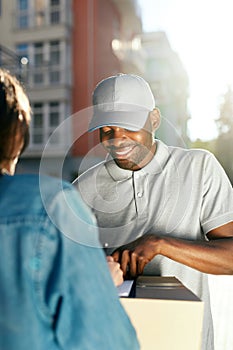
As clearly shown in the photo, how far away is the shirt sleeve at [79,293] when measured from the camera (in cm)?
62

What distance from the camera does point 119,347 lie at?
65 centimetres

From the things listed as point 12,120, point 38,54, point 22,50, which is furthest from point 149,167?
point 22,50

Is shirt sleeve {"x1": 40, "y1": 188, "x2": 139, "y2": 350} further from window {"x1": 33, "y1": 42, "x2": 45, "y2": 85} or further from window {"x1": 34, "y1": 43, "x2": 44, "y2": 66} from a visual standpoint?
window {"x1": 34, "y1": 43, "x2": 44, "y2": 66}

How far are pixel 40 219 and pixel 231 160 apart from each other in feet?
64.5

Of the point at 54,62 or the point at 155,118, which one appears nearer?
the point at 155,118

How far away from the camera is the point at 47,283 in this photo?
0.62 metres

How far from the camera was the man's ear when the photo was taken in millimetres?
1274

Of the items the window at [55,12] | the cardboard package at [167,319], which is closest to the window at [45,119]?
the window at [55,12]

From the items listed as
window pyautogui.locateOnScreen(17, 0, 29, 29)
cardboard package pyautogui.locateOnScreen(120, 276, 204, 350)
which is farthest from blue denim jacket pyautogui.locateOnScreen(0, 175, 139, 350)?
window pyautogui.locateOnScreen(17, 0, 29, 29)

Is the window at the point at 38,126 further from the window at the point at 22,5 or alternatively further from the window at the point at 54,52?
the window at the point at 22,5

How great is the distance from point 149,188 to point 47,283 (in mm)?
645

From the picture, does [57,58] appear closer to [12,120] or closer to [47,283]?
[12,120]

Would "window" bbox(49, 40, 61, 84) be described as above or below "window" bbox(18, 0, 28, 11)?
below

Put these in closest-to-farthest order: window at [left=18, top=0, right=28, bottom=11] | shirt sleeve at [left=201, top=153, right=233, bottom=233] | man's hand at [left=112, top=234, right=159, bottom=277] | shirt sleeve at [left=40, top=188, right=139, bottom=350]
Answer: shirt sleeve at [left=40, top=188, right=139, bottom=350] < man's hand at [left=112, top=234, right=159, bottom=277] < shirt sleeve at [left=201, top=153, right=233, bottom=233] < window at [left=18, top=0, right=28, bottom=11]
